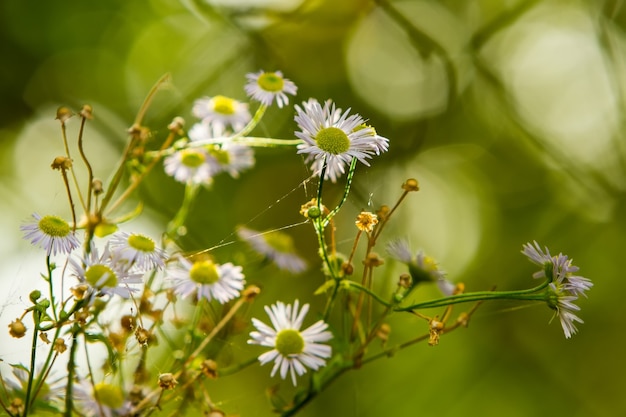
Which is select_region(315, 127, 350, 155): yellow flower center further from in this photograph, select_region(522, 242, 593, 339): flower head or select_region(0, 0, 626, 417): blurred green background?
select_region(0, 0, 626, 417): blurred green background

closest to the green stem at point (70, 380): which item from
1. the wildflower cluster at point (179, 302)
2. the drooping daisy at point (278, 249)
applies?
the wildflower cluster at point (179, 302)

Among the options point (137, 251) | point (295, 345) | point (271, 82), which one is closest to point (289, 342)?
point (295, 345)

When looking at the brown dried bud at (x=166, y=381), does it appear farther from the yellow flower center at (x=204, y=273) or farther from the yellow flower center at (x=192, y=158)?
the yellow flower center at (x=192, y=158)

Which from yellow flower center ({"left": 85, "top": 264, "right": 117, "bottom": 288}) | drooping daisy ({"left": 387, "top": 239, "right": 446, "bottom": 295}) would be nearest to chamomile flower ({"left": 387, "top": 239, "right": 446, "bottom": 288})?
drooping daisy ({"left": 387, "top": 239, "right": 446, "bottom": 295})

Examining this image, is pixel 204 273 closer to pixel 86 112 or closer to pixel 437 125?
pixel 86 112

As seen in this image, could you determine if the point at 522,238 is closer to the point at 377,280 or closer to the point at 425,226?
the point at 425,226
